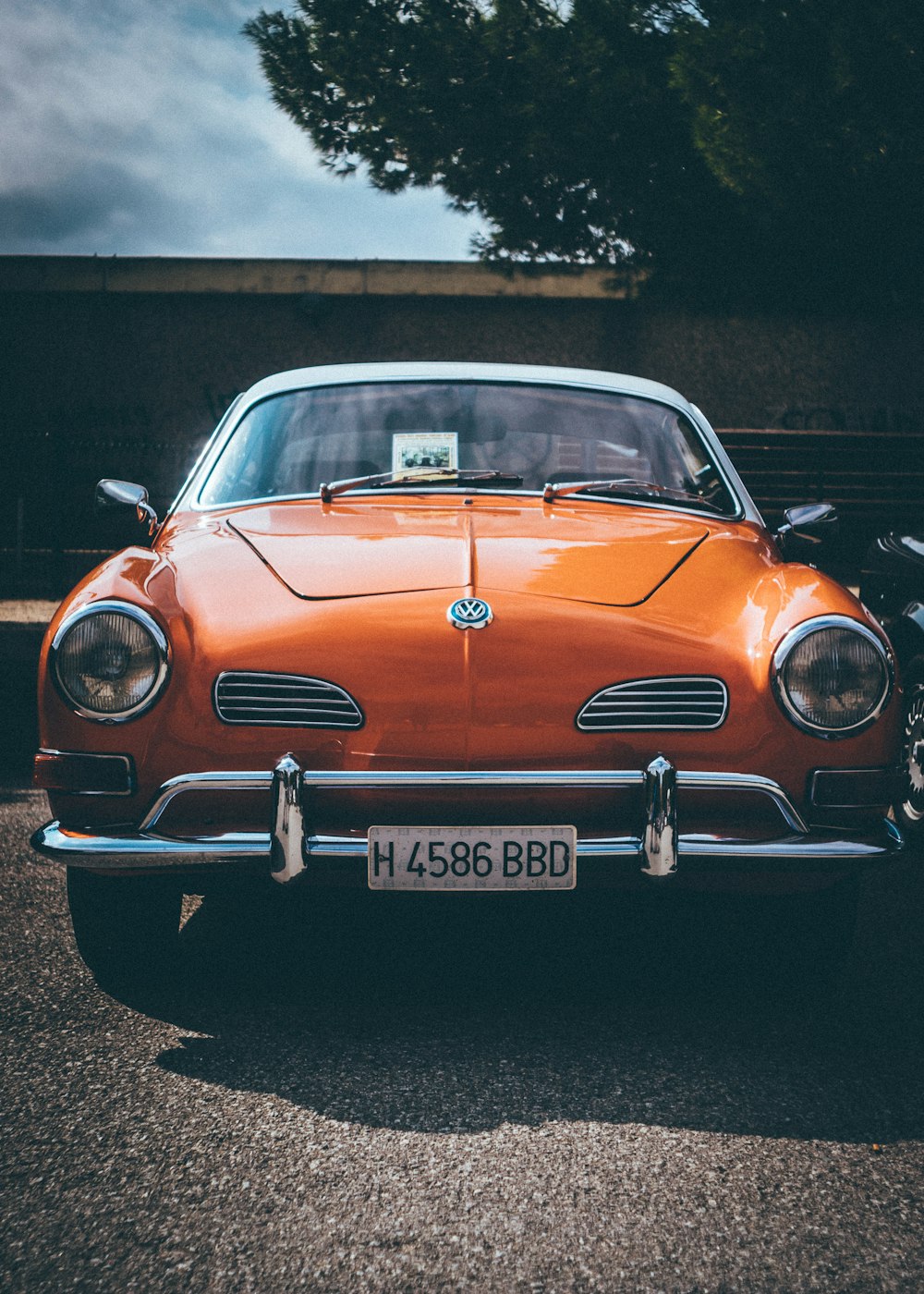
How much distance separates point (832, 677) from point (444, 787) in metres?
0.89

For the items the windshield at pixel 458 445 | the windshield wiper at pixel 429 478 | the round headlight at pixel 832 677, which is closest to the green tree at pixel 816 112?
the windshield at pixel 458 445

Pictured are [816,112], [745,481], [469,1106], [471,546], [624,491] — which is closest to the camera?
[469,1106]

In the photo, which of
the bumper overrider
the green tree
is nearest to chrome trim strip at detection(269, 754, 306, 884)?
the bumper overrider

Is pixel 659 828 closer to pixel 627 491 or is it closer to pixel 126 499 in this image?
pixel 627 491

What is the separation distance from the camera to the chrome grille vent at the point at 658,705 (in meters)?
2.66

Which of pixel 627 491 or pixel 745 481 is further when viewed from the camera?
pixel 745 481

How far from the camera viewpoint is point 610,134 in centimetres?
1282

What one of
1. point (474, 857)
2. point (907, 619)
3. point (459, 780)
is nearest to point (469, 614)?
point (459, 780)

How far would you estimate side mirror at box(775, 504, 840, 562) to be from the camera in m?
3.74

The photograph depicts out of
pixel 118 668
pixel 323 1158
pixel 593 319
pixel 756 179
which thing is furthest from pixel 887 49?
pixel 323 1158

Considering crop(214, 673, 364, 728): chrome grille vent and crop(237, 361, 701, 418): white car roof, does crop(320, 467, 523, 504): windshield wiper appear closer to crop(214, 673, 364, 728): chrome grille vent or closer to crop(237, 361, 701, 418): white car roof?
crop(237, 361, 701, 418): white car roof

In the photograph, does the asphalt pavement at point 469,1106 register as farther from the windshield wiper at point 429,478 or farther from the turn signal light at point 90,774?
the windshield wiper at point 429,478

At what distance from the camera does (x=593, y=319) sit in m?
15.1

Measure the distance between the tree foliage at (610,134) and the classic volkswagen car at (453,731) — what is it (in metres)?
9.13
